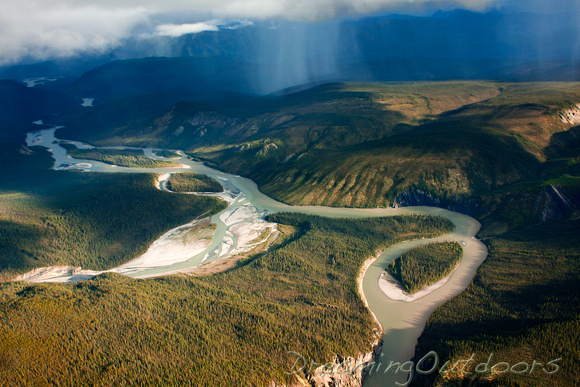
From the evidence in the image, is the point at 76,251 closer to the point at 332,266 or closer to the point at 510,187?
the point at 332,266

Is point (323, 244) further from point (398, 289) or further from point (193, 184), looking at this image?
point (193, 184)

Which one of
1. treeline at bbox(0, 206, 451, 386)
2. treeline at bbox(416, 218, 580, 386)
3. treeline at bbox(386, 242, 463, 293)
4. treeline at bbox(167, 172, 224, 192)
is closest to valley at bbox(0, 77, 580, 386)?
treeline at bbox(0, 206, 451, 386)

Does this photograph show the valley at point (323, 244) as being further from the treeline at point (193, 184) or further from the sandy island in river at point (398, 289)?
the treeline at point (193, 184)

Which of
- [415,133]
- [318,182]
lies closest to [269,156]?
[318,182]

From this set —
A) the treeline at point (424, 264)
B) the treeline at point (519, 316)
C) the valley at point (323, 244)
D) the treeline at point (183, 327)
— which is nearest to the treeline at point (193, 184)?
the valley at point (323, 244)

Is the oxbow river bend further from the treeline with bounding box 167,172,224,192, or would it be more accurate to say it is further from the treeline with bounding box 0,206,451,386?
the treeline with bounding box 167,172,224,192

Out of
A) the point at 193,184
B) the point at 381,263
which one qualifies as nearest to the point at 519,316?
the point at 381,263
